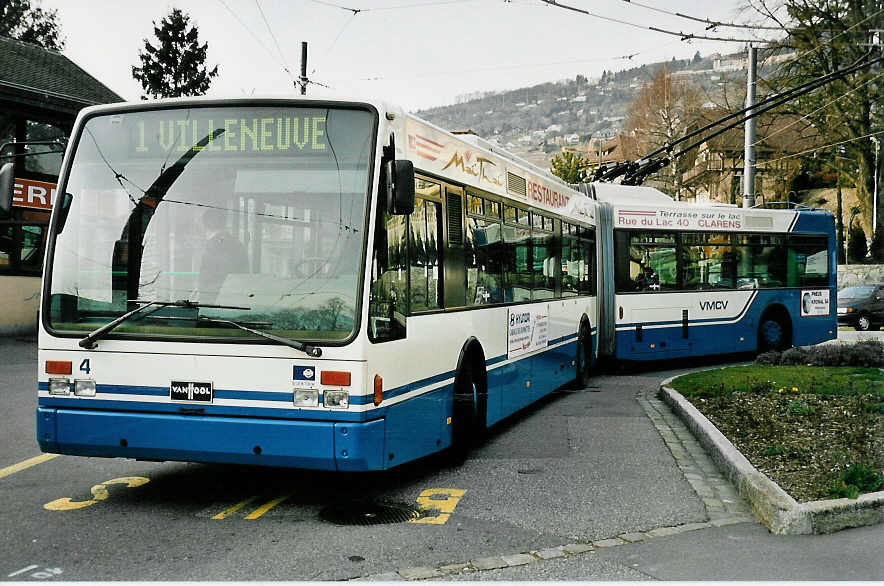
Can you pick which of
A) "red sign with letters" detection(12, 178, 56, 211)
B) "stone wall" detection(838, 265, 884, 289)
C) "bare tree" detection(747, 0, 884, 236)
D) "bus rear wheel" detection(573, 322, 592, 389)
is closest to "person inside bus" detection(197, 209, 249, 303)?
"bus rear wheel" detection(573, 322, 592, 389)

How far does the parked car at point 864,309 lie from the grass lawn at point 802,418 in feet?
59.3

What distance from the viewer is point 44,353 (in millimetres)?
6715

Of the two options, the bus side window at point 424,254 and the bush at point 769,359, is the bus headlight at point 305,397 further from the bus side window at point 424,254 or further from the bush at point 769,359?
the bush at point 769,359

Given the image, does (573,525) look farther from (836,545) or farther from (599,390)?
(599,390)

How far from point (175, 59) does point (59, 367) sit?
16.9 meters

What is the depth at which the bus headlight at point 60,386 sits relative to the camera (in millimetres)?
6668

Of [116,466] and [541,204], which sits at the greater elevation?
[541,204]

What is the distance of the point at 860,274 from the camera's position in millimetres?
40375

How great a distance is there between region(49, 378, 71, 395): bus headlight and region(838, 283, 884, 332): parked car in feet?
98.2

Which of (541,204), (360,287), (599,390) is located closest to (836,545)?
(360,287)

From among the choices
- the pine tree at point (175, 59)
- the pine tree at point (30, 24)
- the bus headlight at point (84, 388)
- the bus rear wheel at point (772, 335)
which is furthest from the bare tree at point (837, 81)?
the bus headlight at point (84, 388)

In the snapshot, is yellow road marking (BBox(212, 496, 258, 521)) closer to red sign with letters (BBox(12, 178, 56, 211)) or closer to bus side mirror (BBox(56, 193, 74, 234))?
bus side mirror (BBox(56, 193, 74, 234))

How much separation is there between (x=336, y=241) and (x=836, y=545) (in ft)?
12.0

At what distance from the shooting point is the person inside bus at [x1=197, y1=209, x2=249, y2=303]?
21.2ft
